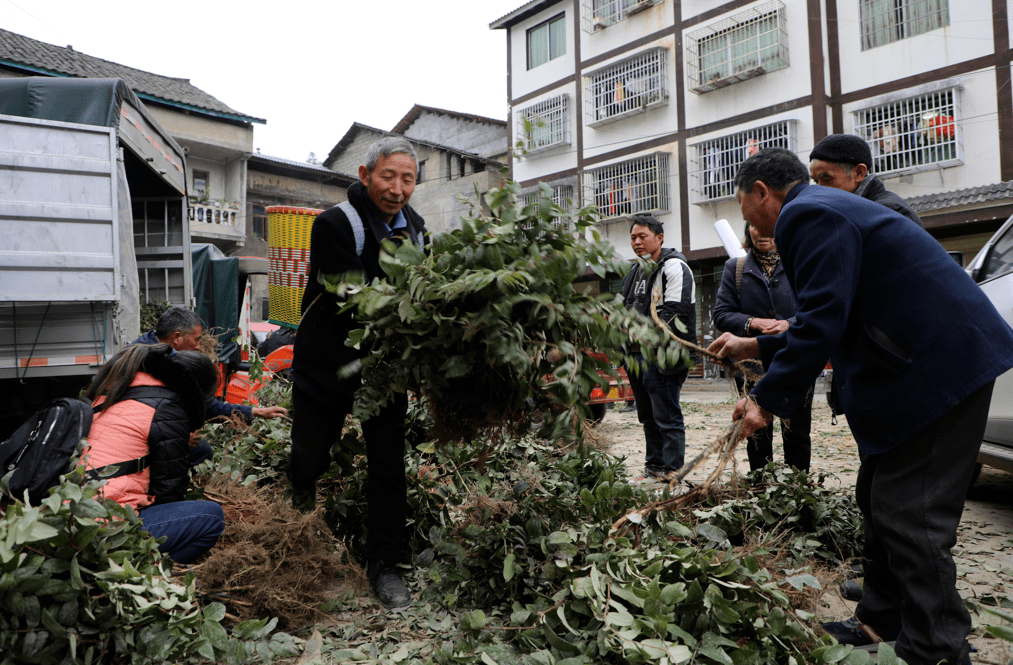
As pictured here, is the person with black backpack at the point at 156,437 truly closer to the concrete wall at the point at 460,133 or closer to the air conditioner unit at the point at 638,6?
the air conditioner unit at the point at 638,6

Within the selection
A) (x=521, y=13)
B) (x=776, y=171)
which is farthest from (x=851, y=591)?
(x=521, y=13)

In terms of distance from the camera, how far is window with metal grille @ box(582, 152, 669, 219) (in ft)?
57.7

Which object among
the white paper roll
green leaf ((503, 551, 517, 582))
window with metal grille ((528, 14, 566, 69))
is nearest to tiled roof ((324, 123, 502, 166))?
window with metal grille ((528, 14, 566, 69))

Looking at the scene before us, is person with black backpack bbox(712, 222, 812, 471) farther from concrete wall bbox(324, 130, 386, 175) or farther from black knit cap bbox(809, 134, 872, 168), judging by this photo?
concrete wall bbox(324, 130, 386, 175)

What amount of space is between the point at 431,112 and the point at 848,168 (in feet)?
84.2

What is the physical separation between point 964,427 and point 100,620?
8.78ft

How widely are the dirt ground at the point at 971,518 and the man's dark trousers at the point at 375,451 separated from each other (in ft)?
4.05

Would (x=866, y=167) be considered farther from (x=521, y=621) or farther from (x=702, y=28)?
(x=702, y=28)

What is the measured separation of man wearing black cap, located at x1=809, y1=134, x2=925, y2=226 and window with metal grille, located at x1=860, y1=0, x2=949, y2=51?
14.0 meters

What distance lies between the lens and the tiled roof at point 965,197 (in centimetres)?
1191

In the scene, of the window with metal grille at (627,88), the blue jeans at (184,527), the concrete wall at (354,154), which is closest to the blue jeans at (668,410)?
the blue jeans at (184,527)

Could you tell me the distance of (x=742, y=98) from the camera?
1625 cm

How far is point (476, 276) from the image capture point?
199 centimetres

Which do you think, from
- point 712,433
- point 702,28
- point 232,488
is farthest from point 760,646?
point 702,28
